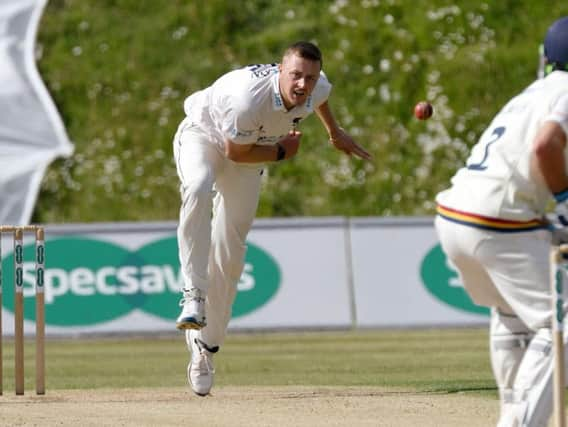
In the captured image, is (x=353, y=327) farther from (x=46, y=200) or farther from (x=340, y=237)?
(x=46, y=200)

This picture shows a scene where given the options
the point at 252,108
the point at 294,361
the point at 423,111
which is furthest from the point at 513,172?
the point at 294,361

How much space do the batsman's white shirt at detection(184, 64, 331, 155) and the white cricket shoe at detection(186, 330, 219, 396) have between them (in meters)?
1.15

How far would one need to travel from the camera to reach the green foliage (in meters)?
18.7

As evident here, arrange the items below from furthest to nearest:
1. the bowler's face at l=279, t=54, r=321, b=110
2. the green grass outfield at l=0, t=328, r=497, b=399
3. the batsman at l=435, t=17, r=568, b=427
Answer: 1. the green grass outfield at l=0, t=328, r=497, b=399
2. the bowler's face at l=279, t=54, r=321, b=110
3. the batsman at l=435, t=17, r=568, b=427

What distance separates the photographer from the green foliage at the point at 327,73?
737 inches

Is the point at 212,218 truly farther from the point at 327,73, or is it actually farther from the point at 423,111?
the point at 327,73

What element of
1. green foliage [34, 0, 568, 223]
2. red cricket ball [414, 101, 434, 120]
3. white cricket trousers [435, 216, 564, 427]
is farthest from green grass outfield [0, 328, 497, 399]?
green foliage [34, 0, 568, 223]

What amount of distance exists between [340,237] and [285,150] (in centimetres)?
643

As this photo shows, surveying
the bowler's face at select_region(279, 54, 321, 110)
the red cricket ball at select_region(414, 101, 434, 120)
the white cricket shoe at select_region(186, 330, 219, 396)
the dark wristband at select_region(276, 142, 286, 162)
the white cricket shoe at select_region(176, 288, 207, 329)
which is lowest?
the white cricket shoe at select_region(186, 330, 219, 396)

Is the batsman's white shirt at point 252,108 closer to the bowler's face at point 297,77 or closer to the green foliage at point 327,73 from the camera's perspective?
the bowler's face at point 297,77

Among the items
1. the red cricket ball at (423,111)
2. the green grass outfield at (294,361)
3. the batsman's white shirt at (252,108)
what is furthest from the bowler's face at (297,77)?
the green grass outfield at (294,361)

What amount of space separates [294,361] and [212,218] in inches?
122

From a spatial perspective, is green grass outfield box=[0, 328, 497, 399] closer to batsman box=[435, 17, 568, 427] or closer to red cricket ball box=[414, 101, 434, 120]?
red cricket ball box=[414, 101, 434, 120]

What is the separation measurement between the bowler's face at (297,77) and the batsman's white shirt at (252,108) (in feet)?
0.28
